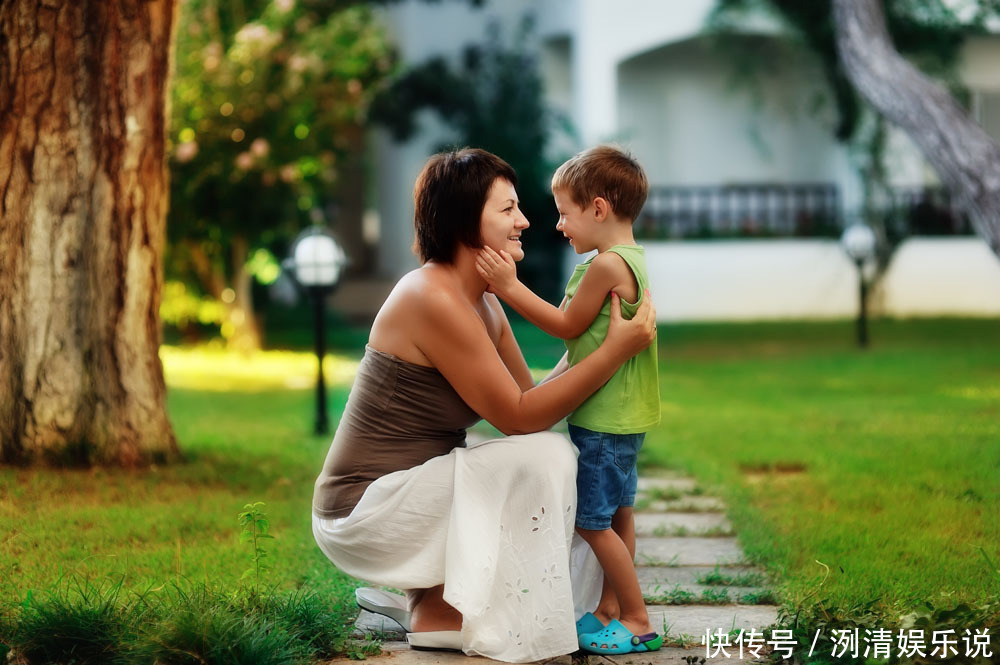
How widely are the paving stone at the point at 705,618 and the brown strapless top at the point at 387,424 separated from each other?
84 centimetres

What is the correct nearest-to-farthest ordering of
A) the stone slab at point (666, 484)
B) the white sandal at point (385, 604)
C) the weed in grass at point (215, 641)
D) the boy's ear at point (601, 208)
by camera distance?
the weed in grass at point (215, 641) → the boy's ear at point (601, 208) → the white sandal at point (385, 604) → the stone slab at point (666, 484)

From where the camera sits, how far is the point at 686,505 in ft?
17.7

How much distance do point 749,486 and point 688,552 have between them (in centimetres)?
131

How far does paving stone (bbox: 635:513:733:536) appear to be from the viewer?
15.9 ft

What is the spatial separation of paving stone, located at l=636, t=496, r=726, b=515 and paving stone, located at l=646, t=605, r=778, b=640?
1.56 m

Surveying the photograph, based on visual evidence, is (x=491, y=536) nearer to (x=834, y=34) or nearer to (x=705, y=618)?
(x=705, y=618)

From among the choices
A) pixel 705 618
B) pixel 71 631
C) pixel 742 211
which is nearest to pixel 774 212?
pixel 742 211

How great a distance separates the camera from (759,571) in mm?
4141

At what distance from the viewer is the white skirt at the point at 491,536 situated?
317 centimetres

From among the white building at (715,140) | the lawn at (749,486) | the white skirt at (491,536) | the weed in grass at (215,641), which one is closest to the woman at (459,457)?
the white skirt at (491,536)

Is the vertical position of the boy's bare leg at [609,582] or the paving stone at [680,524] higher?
the boy's bare leg at [609,582]

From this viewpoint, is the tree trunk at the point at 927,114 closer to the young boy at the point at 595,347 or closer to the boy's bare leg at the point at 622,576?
the young boy at the point at 595,347

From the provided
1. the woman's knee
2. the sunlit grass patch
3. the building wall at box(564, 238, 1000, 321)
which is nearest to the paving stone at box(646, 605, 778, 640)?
the woman's knee

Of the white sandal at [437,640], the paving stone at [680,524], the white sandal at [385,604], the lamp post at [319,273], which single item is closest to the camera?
the white sandal at [437,640]
